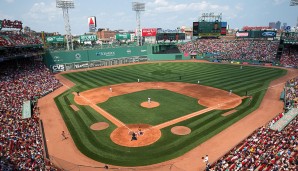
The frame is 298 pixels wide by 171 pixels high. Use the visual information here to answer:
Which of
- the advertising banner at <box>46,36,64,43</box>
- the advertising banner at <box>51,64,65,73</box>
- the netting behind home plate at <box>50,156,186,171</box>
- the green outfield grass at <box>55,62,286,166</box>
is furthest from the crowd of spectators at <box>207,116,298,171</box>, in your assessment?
the advertising banner at <box>46,36,64,43</box>

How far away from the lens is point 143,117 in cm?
2791

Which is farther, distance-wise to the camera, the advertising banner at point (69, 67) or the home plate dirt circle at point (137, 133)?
the advertising banner at point (69, 67)

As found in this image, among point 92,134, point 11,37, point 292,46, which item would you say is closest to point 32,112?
point 92,134

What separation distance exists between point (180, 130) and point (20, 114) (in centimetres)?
2077

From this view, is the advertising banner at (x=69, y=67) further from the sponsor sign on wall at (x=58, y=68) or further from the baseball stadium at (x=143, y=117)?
the baseball stadium at (x=143, y=117)

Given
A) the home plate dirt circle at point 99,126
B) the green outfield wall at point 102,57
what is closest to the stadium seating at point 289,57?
the green outfield wall at point 102,57

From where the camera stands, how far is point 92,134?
2408cm

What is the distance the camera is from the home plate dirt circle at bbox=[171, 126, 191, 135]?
931 inches

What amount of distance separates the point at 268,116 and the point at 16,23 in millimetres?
53228

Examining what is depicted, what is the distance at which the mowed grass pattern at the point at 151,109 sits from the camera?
27.6 metres

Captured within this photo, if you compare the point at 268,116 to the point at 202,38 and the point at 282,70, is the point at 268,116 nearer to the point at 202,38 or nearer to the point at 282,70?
the point at 282,70

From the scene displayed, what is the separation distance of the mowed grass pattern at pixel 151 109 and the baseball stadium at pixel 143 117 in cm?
14

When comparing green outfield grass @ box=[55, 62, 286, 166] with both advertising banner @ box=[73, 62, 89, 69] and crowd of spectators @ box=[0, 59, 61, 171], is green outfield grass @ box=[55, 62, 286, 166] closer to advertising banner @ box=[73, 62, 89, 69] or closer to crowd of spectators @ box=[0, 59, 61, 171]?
crowd of spectators @ box=[0, 59, 61, 171]

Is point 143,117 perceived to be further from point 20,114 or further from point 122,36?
point 122,36
